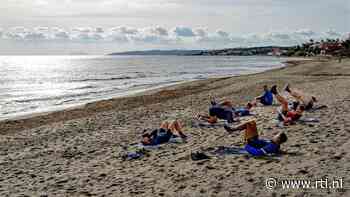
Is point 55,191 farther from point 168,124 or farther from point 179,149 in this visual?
point 168,124

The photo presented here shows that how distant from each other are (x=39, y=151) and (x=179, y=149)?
13.7 ft

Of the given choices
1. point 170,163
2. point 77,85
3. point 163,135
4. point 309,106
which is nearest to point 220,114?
point 163,135

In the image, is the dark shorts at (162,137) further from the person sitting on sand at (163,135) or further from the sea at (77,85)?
the sea at (77,85)

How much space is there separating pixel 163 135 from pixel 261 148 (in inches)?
117

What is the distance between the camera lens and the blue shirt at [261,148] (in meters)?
8.38

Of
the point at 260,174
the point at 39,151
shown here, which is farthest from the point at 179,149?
the point at 39,151

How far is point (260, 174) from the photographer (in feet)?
23.4

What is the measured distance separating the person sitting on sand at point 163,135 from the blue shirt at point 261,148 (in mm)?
2590

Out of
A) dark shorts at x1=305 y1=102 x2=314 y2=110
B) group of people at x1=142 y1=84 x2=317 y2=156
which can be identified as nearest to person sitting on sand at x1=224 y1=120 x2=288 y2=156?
group of people at x1=142 y1=84 x2=317 y2=156

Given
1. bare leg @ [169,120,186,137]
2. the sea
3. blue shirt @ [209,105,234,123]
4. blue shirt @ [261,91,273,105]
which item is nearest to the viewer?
bare leg @ [169,120,186,137]

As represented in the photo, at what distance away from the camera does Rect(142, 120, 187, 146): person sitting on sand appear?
410 inches

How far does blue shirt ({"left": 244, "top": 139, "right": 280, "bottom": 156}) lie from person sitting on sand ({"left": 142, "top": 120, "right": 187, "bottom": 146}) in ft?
8.50

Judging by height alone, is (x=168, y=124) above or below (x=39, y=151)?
above

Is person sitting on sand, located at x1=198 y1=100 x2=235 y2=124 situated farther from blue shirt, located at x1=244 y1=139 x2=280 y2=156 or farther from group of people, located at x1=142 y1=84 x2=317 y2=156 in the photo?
blue shirt, located at x1=244 y1=139 x2=280 y2=156
